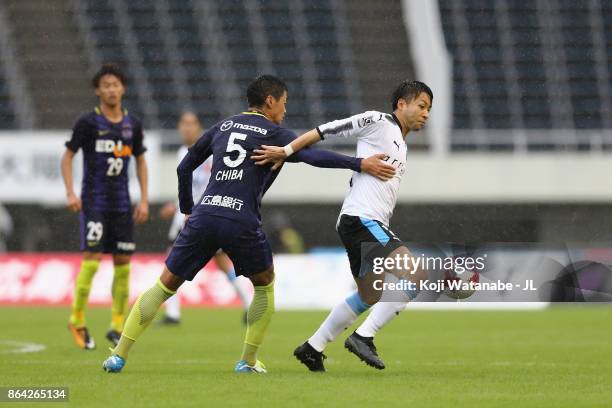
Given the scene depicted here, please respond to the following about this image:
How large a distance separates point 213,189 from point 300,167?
54.6 feet

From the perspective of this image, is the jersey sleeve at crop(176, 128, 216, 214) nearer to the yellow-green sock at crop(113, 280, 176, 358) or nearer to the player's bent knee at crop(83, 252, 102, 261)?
the yellow-green sock at crop(113, 280, 176, 358)

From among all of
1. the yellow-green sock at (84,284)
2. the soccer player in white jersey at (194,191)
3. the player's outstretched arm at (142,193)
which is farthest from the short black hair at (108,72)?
→ the soccer player in white jersey at (194,191)

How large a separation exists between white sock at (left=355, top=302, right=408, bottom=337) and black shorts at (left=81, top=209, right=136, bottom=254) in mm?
3269

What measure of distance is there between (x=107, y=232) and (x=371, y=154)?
342cm

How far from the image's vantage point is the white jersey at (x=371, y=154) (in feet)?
26.0

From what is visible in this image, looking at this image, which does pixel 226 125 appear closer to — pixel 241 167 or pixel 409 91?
pixel 241 167

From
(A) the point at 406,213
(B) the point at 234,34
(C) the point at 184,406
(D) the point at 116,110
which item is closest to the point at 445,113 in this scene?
(A) the point at 406,213

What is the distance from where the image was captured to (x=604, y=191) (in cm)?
2406

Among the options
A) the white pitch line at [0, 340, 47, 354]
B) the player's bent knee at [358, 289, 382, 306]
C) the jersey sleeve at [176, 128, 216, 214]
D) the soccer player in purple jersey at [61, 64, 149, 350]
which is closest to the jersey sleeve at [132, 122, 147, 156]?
the soccer player in purple jersey at [61, 64, 149, 350]

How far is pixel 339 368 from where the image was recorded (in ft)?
27.9

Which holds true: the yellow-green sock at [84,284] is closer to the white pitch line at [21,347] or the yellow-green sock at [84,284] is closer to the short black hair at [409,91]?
the white pitch line at [21,347]

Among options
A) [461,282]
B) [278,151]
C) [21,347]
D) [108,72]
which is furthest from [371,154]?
[21,347]

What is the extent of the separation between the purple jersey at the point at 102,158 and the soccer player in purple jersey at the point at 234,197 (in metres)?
2.82

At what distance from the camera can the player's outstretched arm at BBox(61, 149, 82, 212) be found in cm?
1038
